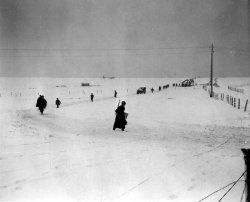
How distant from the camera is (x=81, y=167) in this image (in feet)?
23.5

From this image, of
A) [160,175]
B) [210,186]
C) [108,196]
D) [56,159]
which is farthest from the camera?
[56,159]

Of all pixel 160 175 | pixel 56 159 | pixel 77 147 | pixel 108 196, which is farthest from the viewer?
pixel 77 147

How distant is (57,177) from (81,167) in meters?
0.83

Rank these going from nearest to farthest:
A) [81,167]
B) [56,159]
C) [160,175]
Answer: [160,175] < [81,167] < [56,159]

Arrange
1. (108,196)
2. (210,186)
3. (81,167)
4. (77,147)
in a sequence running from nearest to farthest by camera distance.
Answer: (108,196) → (210,186) → (81,167) → (77,147)

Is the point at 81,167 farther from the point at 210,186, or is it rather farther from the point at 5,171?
the point at 210,186

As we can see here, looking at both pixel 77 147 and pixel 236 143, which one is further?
pixel 236 143

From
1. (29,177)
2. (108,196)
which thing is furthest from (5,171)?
(108,196)

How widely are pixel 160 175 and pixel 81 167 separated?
1.97m

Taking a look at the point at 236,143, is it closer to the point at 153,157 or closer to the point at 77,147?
the point at 153,157

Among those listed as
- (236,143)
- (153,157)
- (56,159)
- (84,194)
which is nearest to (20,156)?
(56,159)

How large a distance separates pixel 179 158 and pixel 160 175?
1.60m

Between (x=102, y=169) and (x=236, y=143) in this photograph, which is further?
(x=236, y=143)

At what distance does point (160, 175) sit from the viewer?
22.0 feet
